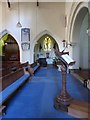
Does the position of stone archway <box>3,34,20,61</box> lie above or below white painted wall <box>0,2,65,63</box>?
below

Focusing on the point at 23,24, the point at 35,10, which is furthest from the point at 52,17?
the point at 23,24

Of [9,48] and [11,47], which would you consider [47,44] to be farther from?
[9,48]

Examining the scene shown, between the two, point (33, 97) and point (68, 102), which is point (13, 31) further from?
point (68, 102)

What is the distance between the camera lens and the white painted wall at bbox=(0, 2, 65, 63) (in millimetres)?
11898

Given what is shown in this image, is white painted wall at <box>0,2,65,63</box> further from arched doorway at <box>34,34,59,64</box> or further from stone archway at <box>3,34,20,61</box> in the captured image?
arched doorway at <box>34,34,59,64</box>

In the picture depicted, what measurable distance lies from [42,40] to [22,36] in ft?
16.0

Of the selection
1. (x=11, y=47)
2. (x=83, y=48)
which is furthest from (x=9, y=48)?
(x=83, y=48)

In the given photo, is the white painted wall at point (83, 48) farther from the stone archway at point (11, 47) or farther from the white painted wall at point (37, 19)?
the stone archway at point (11, 47)

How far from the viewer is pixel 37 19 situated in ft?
39.5

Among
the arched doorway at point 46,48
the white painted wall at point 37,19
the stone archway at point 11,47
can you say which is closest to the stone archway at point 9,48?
the stone archway at point 11,47

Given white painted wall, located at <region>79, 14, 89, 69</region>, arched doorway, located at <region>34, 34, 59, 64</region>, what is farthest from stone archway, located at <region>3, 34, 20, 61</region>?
white painted wall, located at <region>79, 14, 89, 69</region>

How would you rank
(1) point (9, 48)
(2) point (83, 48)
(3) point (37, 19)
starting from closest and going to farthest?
(2) point (83, 48), (3) point (37, 19), (1) point (9, 48)

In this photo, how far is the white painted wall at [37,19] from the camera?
11898mm

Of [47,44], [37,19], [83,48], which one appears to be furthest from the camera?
[47,44]
